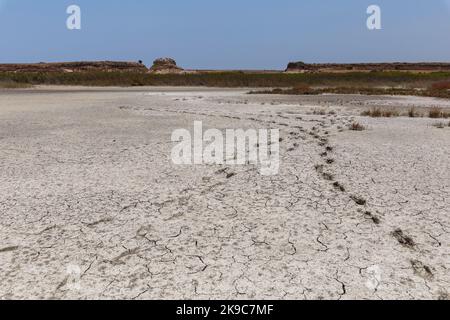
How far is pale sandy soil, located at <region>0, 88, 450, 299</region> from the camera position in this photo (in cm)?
196

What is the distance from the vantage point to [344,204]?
310 cm

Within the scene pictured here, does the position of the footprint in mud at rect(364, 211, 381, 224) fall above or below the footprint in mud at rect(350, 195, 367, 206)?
below

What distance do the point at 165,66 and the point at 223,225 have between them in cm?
6113

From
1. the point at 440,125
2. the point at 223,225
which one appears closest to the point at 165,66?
the point at 440,125

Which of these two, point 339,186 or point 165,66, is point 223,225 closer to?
point 339,186

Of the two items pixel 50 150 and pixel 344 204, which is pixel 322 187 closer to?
pixel 344 204

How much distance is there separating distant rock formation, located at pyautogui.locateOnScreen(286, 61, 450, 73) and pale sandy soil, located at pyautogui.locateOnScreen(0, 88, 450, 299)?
2507 inches

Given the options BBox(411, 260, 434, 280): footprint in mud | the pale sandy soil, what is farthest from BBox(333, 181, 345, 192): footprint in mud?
BBox(411, 260, 434, 280): footprint in mud

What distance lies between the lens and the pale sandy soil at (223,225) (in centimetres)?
196

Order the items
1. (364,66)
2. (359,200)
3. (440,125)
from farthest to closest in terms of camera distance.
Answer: (364,66)
(440,125)
(359,200)

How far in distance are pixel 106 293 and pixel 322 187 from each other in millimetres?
2199

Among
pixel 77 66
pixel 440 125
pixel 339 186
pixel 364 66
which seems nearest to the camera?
pixel 339 186

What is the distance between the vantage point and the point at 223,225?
270 cm

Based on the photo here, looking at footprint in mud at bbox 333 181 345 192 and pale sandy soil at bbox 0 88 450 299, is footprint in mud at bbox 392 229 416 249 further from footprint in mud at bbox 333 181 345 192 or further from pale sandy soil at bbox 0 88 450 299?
footprint in mud at bbox 333 181 345 192
